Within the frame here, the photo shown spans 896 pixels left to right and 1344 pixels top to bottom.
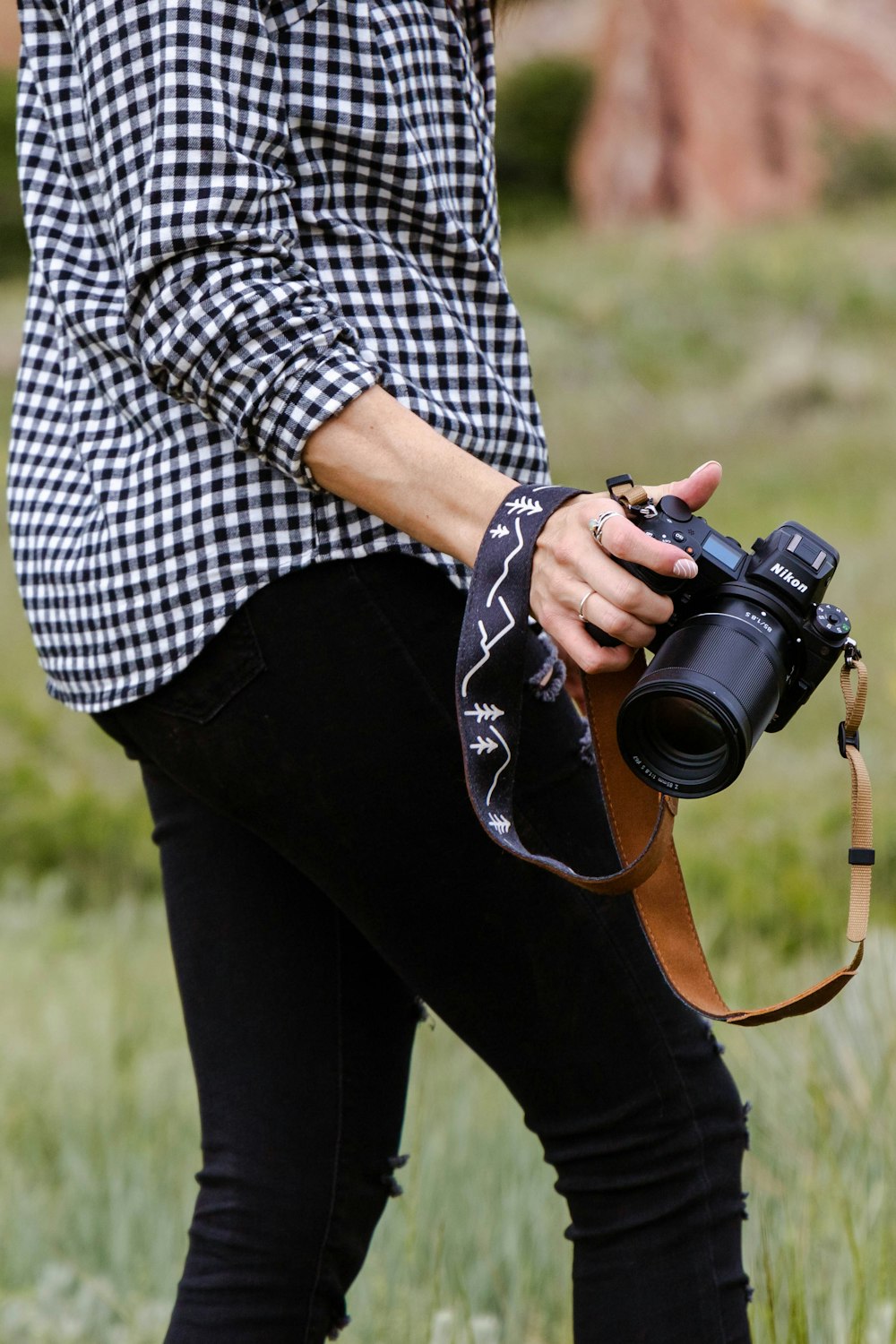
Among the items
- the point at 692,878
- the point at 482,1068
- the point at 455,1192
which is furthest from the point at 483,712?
the point at 692,878

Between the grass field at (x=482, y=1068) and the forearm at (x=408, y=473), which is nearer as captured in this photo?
the forearm at (x=408, y=473)

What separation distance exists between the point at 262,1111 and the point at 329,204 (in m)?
0.75

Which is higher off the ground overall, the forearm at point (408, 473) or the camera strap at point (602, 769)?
the forearm at point (408, 473)

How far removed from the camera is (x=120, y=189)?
44.7 inches

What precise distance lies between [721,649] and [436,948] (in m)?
0.33

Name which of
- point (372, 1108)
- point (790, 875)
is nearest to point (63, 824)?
point (790, 875)

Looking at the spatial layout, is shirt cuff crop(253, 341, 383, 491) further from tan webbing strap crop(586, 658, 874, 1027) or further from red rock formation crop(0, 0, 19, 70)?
red rock formation crop(0, 0, 19, 70)

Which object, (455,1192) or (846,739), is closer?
(846,739)

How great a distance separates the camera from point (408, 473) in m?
1.08

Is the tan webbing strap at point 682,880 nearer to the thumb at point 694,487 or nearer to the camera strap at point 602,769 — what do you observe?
the camera strap at point 602,769

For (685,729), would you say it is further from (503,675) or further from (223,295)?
(223,295)

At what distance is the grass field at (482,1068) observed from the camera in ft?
6.48

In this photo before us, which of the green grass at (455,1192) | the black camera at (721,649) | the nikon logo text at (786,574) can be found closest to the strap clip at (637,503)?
the black camera at (721,649)

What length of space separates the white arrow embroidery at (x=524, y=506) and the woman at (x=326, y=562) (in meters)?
0.02
